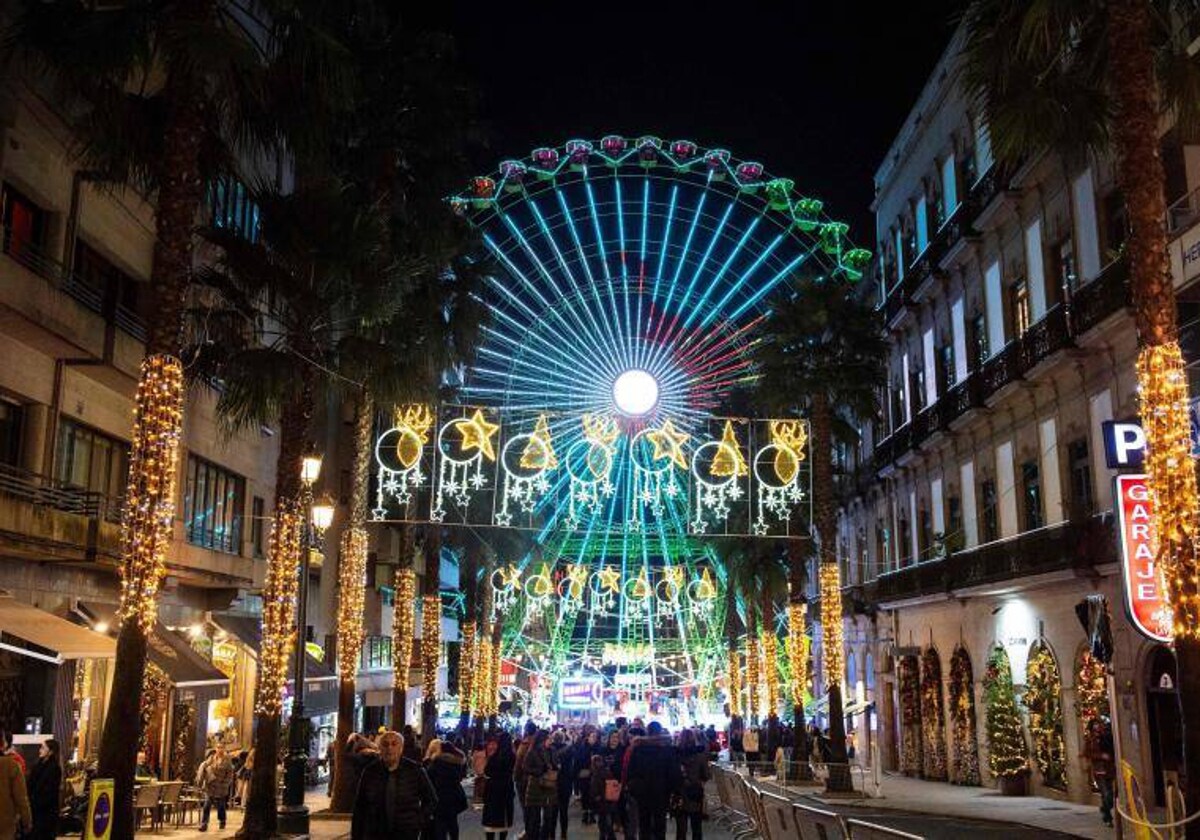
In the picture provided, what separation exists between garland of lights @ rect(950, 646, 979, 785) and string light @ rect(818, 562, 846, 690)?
16.8 ft

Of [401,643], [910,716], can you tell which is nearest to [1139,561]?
[401,643]

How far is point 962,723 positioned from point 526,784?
73.2 feet

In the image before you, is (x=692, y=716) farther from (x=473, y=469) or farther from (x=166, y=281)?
(x=166, y=281)

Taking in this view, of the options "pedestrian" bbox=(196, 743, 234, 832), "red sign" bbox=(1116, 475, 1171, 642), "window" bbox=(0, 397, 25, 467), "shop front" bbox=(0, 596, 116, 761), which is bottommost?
"pedestrian" bbox=(196, 743, 234, 832)

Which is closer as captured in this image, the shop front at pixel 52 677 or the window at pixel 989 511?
the shop front at pixel 52 677

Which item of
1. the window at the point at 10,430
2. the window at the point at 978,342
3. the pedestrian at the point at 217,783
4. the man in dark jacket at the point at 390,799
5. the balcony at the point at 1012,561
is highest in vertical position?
the window at the point at 978,342

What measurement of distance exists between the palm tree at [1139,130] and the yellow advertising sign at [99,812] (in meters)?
11.5

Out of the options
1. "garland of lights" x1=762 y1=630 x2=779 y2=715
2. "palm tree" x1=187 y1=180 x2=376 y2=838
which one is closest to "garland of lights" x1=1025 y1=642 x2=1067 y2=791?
"garland of lights" x1=762 y1=630 x2=779 y2=715

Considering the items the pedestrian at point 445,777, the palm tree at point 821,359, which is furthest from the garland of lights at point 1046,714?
the pedestrian at point 445,777

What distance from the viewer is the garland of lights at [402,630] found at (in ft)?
113

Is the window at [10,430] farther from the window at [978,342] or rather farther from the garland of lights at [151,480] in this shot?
the window at [978,342]

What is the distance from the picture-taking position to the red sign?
54.7ft

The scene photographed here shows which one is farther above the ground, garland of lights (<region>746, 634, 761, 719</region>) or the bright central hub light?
the bright central hub light

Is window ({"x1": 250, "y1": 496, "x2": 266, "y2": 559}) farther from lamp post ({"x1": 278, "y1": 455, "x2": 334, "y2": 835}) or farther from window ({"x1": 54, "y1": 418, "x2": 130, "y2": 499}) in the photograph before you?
lamp post ({"x1": 278, "y1": 455, "x2": 334, "y2": 835})
